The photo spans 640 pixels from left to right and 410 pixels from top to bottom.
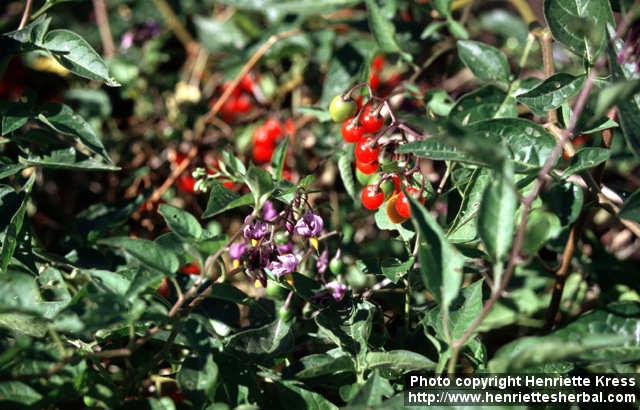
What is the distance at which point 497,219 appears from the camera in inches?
33.4

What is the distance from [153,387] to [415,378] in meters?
0.50

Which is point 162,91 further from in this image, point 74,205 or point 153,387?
point 153,387

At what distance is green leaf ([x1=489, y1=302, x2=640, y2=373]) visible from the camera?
0.76 m

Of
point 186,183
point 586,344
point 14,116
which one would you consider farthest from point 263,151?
point 586,344

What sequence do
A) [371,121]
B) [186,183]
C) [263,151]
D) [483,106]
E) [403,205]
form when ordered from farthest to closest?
1. [263,151]
2. [186,183]
3. [483,106]
4. [371,121]
5. [403,205]

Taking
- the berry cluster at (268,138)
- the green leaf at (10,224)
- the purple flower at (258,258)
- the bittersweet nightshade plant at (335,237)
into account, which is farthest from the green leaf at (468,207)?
the berry cluster at (268,138)

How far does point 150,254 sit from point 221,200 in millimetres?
139

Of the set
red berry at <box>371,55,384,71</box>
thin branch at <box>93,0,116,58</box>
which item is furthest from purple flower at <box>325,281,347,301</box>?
thin branch at <box>93,0,116,58</box>

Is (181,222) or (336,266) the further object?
(336,266)

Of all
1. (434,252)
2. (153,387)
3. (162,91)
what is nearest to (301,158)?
(162,91)

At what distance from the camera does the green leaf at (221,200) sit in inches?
37.3

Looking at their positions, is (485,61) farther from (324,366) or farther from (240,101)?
(240,101)

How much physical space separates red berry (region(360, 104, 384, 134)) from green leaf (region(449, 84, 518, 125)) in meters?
0.17

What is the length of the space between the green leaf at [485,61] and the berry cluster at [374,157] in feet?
0.97
